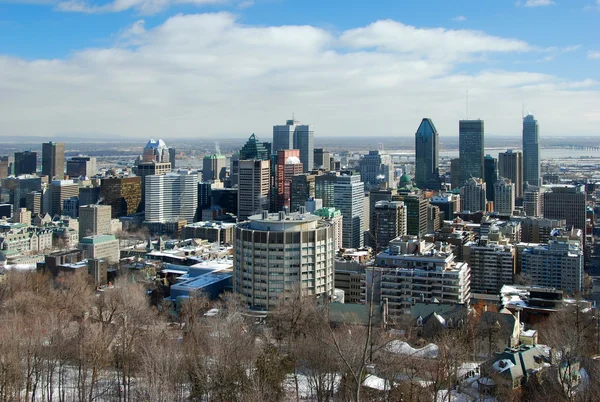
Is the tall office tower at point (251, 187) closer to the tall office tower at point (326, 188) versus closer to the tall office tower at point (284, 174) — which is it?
the tall office tower at point (284, 174)

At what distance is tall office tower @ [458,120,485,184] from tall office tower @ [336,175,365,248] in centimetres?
4078

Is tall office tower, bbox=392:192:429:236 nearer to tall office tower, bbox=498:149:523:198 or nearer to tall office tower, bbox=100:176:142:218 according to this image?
tall office tower, bbox=100:176:142:218

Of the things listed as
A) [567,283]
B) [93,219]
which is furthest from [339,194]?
[567,283]

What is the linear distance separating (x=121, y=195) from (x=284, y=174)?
18239 millimetres

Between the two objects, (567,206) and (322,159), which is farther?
(322,159)

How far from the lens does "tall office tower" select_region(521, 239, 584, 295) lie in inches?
1583

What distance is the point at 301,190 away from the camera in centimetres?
7169

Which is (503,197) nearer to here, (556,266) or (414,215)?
(414,215)

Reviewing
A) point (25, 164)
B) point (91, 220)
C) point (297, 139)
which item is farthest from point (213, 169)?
point (91, 220)

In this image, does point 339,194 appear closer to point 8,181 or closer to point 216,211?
point 216,211

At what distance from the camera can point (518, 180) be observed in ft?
327

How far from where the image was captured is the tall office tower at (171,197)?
75.8 metres

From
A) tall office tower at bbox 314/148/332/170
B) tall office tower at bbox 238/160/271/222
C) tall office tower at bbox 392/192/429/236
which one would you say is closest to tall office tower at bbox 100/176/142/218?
tall office tower at bbox 238/160/271/222

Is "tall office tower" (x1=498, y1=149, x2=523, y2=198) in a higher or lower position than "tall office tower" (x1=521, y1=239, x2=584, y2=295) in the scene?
higher
